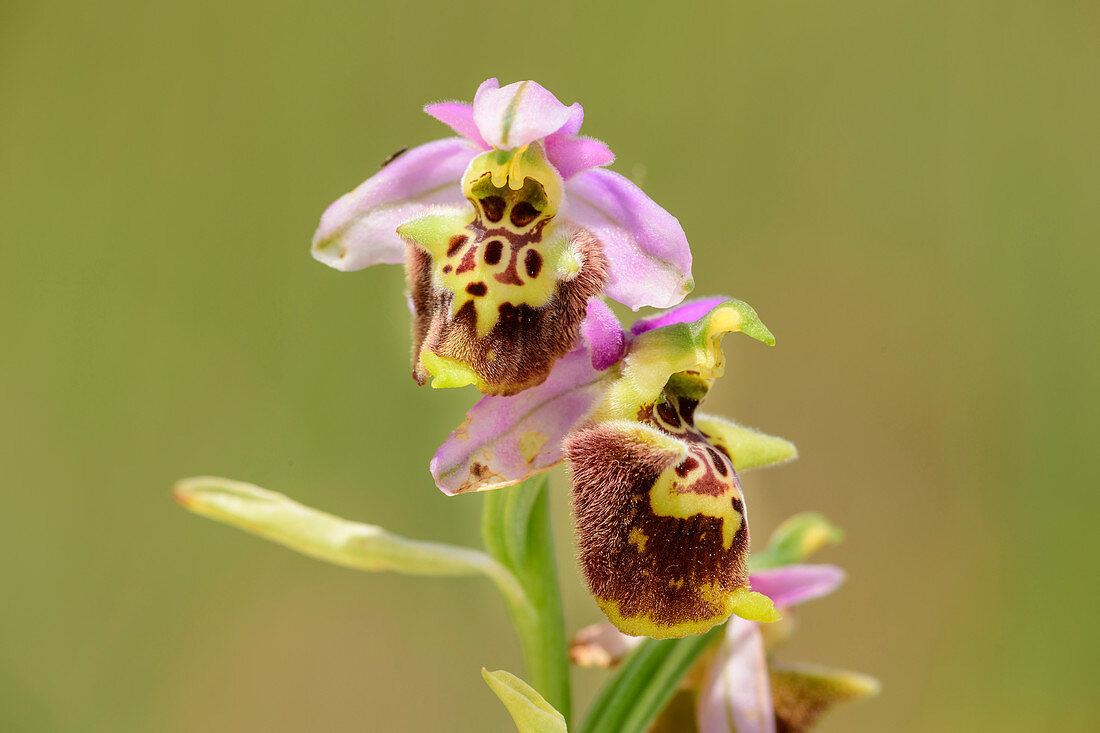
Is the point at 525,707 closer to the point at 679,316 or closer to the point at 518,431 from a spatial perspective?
the point at 518,431

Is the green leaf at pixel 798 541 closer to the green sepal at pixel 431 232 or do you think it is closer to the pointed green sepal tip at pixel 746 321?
the pointed green sepal tip at pixel 746 321

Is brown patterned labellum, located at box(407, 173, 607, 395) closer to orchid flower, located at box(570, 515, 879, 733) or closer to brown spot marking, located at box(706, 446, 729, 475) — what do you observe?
brown spot marking, located at box(706, 446, 729, 475)

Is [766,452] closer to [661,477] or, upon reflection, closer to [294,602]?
[661,477]

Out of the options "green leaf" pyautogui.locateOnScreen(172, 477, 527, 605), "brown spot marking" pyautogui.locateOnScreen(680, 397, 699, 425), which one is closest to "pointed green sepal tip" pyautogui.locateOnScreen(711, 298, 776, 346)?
"brown spot marking" pyautogui.locateOnScreen(680, 397, 699, 425)

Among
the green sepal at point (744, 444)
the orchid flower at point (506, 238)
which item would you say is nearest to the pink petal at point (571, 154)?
the orchid flower at point (506, 238)

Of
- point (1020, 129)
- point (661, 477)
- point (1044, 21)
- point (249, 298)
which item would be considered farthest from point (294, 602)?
point (1044, 21)
